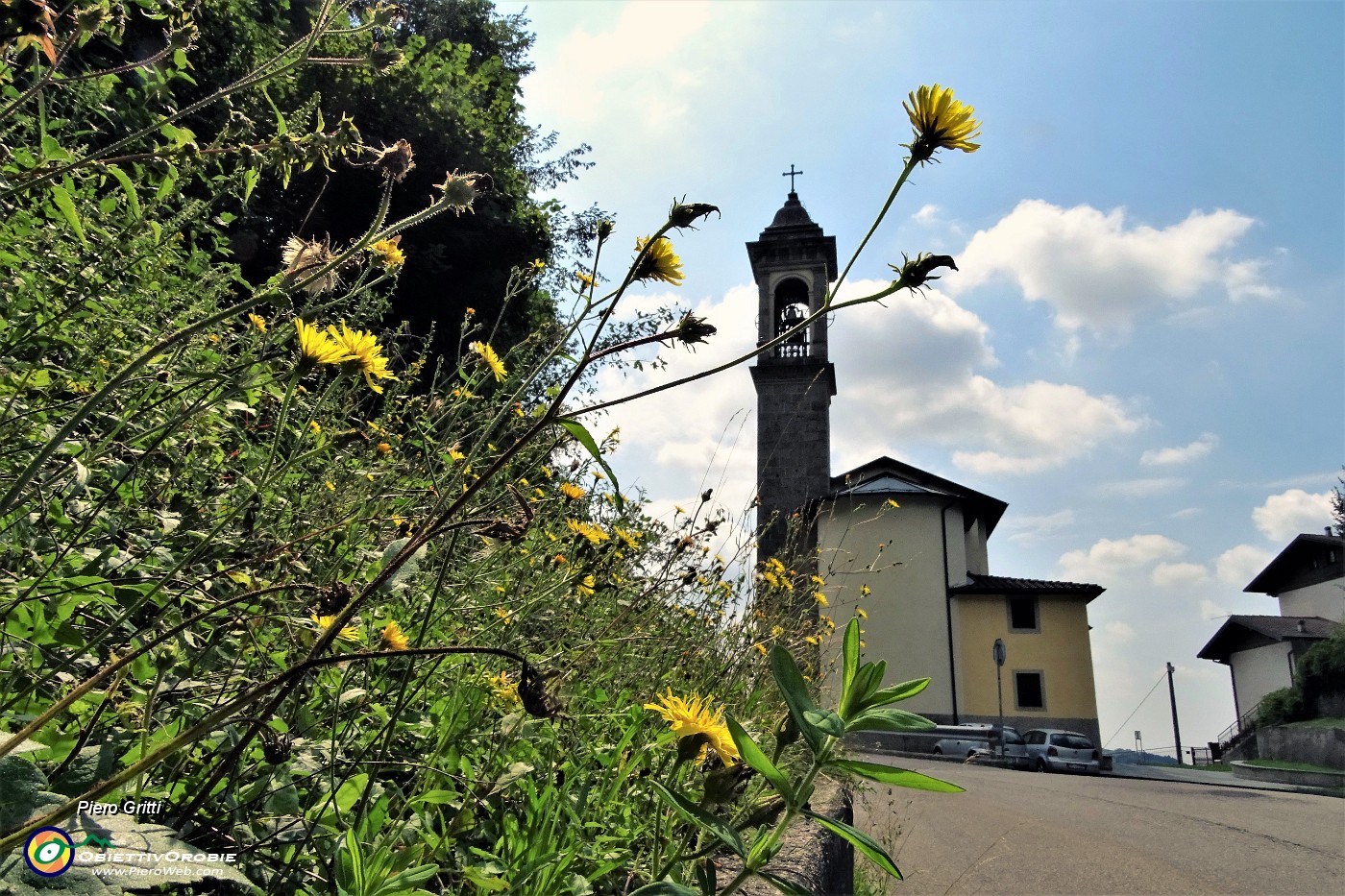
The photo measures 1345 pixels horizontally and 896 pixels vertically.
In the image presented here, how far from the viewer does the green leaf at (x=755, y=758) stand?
2.53 feet

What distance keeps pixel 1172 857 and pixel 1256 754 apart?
71.0 feet

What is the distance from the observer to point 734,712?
8.64 feet

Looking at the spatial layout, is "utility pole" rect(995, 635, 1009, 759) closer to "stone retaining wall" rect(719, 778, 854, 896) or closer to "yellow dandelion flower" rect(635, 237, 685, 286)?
"stone retaining wall" rect(719, 778, 854, 896)

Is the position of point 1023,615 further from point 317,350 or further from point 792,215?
point 317,350

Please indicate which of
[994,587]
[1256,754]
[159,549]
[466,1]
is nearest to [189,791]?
[159,549]

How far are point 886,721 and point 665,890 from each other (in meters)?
0.30

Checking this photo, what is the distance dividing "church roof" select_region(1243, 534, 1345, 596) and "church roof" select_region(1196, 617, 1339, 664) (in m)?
1.68

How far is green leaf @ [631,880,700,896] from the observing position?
29.1 inches

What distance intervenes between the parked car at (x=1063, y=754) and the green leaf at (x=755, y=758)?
19896mm

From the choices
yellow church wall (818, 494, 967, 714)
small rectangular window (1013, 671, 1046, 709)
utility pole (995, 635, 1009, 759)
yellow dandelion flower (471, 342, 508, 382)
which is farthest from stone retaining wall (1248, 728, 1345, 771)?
yellow dandelion flower (471, 342, 508, 382)

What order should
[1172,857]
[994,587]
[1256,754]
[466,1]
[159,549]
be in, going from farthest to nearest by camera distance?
[994,587] < [1256,754] < [466,1] < [1172,857] < [159,549]

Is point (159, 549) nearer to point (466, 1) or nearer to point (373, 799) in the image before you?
point (373, 799)

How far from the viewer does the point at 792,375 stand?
19.6 meters

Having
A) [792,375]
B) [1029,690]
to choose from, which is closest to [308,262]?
[792,375]
